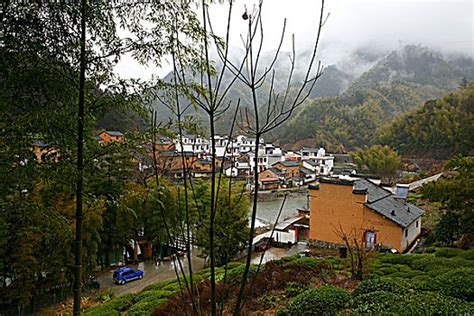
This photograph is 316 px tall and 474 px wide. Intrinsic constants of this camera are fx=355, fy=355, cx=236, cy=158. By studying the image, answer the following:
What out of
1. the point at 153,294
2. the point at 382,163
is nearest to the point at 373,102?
the point at 382,163

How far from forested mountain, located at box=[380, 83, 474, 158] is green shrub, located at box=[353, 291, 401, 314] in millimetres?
23491

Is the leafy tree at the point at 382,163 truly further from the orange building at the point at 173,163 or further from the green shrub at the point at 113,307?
the orange building at the point at 173,163

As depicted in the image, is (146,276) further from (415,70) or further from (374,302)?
(415,70)

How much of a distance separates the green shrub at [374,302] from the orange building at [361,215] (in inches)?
201

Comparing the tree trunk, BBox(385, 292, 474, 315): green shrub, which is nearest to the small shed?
BBox(385, 292, 474, 315): green shrub

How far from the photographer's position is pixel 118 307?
576cm

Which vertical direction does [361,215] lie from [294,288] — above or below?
above

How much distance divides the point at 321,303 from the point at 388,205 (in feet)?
22.6

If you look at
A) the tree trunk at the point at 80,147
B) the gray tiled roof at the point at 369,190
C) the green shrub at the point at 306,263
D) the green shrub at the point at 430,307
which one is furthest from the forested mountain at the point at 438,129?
the tree trunk at the point at 80,147

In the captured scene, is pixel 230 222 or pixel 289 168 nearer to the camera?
pixel 230 222

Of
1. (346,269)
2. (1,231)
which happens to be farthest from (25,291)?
(346,269)

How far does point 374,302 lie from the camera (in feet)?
11.3

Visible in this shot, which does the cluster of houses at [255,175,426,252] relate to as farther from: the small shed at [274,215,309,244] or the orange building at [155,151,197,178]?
the orange building at [155,151,197,178]

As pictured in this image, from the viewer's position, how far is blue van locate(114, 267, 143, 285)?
26.8ft
